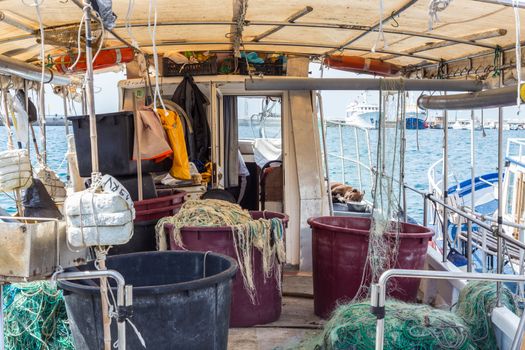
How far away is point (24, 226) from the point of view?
2205mm

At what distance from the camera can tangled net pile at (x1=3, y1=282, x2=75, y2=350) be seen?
3619 mm

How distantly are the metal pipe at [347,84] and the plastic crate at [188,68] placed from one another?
0.70 metres

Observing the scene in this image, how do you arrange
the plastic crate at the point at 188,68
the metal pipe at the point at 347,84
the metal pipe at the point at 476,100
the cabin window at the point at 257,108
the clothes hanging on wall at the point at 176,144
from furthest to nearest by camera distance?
the cabin window at the point at 257,108
the plastic crate at the point at 188,68
the metal pipe at the point at 347,84
the clothes hanging on wall at the point at 176,144
the metal pipe at the point at 476,100

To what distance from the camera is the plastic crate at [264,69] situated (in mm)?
6691

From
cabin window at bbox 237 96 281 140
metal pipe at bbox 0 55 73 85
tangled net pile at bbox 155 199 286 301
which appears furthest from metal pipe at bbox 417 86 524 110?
metal pipe at bbox 0 55 73 85

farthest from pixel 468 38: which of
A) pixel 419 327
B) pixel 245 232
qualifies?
pixel 419 327

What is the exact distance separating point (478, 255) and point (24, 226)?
974 cm

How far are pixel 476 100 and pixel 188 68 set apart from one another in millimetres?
3771

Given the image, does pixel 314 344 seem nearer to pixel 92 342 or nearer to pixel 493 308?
pixel 493 308

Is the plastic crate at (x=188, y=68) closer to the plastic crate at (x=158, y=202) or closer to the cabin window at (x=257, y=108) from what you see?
the cabin window at (x=257, y=108)

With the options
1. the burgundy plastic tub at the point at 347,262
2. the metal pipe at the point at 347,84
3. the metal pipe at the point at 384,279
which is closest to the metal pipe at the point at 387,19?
the metal pipe at the point at 347,84

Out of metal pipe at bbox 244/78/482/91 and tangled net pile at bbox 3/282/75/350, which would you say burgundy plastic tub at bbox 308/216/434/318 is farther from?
tangled net pile at bbox 3/282/75/350

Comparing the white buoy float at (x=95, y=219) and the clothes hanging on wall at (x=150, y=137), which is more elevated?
the clothes hanging on wall at (x=150, y=137)

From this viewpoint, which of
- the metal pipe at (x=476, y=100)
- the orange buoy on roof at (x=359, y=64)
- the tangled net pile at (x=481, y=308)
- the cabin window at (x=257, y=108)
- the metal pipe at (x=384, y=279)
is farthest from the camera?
the cabin window at (x=257, y=108)
